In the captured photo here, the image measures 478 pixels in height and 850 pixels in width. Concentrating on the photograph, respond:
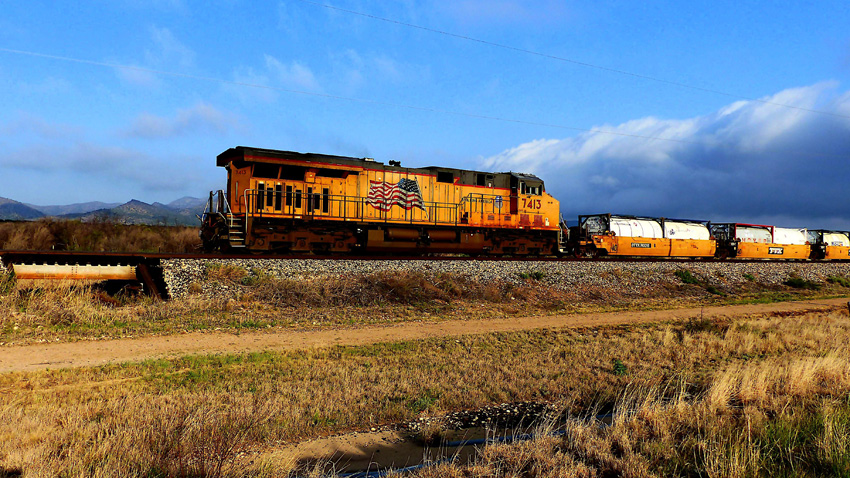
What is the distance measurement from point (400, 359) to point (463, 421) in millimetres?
3234

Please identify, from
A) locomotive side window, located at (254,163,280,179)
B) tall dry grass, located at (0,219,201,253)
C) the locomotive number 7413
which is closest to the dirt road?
locomotive side window, located at (254,163,280,179)

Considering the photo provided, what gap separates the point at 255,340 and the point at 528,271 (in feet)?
40.2

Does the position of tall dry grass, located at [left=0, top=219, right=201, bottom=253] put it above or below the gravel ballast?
above

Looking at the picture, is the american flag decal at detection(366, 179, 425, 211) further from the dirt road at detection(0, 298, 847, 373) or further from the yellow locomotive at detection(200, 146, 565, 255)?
the dirt road at detection(0, 298, 847, 373)

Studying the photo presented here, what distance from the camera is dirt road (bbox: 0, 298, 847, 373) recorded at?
9.57 metres

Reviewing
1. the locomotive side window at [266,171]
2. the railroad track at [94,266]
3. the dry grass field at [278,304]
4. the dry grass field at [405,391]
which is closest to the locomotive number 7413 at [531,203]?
the dry grass field at [278,304]

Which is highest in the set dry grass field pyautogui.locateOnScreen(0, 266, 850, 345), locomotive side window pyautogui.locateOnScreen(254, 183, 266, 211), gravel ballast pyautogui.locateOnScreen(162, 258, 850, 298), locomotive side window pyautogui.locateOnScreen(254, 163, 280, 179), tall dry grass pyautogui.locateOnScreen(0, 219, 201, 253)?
locomotive side window pyautogui.locateOnScreen(254, 163, 280, 179)

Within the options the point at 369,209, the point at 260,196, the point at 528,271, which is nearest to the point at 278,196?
the point at 260,196

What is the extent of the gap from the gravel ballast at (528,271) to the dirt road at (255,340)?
11.7 feet

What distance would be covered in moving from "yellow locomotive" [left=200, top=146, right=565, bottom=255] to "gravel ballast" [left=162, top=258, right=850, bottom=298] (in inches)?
77.2

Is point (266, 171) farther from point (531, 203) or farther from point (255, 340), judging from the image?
point (531, 203)

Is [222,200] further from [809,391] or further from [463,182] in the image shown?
[809,391]

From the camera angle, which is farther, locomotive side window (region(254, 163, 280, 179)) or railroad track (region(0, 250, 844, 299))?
locomotive side window (region(254, 163, 280, 179))

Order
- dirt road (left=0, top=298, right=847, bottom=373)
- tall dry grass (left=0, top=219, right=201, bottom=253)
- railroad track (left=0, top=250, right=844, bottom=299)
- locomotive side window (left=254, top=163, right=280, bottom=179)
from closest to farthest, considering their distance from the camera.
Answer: dirt road (left=0, top=298, right=847, bottom=373), railroad track (left=0, top=250, right=844, bottom=299), locomotive side window (left=254, top=163, right=280, bottom=179), tall dry grass (left=0, top=219, right=201, bottom=253)
